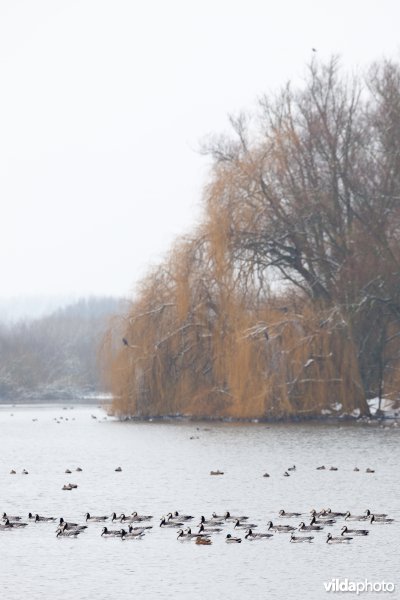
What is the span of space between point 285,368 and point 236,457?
40.9 ft

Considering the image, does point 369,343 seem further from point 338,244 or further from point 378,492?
point 378,492

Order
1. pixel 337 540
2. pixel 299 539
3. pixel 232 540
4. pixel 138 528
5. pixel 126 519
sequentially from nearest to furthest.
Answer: pixel 337 540 < pixel 232 540 < pixel 299 539 < pixel 138 528 < pixel 126 519

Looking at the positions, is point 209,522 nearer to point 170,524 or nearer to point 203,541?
point 170,524

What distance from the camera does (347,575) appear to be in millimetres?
19641

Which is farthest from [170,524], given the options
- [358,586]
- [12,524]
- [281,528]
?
[358,586]

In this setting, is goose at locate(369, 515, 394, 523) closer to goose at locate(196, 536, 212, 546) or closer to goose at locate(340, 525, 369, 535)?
goose at locate(340, 525, 369, 535)

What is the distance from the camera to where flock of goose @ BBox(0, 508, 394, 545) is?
22766 millimetres

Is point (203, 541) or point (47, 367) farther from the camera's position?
point (47, 367)

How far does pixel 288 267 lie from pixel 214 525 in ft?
107

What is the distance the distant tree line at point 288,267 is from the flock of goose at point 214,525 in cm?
2606

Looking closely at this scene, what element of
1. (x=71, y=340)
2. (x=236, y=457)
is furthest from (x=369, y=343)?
(x=71, y=340)

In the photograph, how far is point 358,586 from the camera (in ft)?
61.9

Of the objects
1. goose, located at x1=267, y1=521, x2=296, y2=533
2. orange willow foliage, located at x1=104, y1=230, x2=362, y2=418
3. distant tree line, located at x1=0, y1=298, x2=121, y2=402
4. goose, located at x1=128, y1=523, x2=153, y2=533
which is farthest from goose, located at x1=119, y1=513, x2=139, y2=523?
distant tree line, located at x1=0, y1=298, x2=121, y2=402

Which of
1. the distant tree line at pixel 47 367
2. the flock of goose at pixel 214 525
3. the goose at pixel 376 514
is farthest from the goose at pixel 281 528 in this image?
the distant tree line at pixel 47 367
